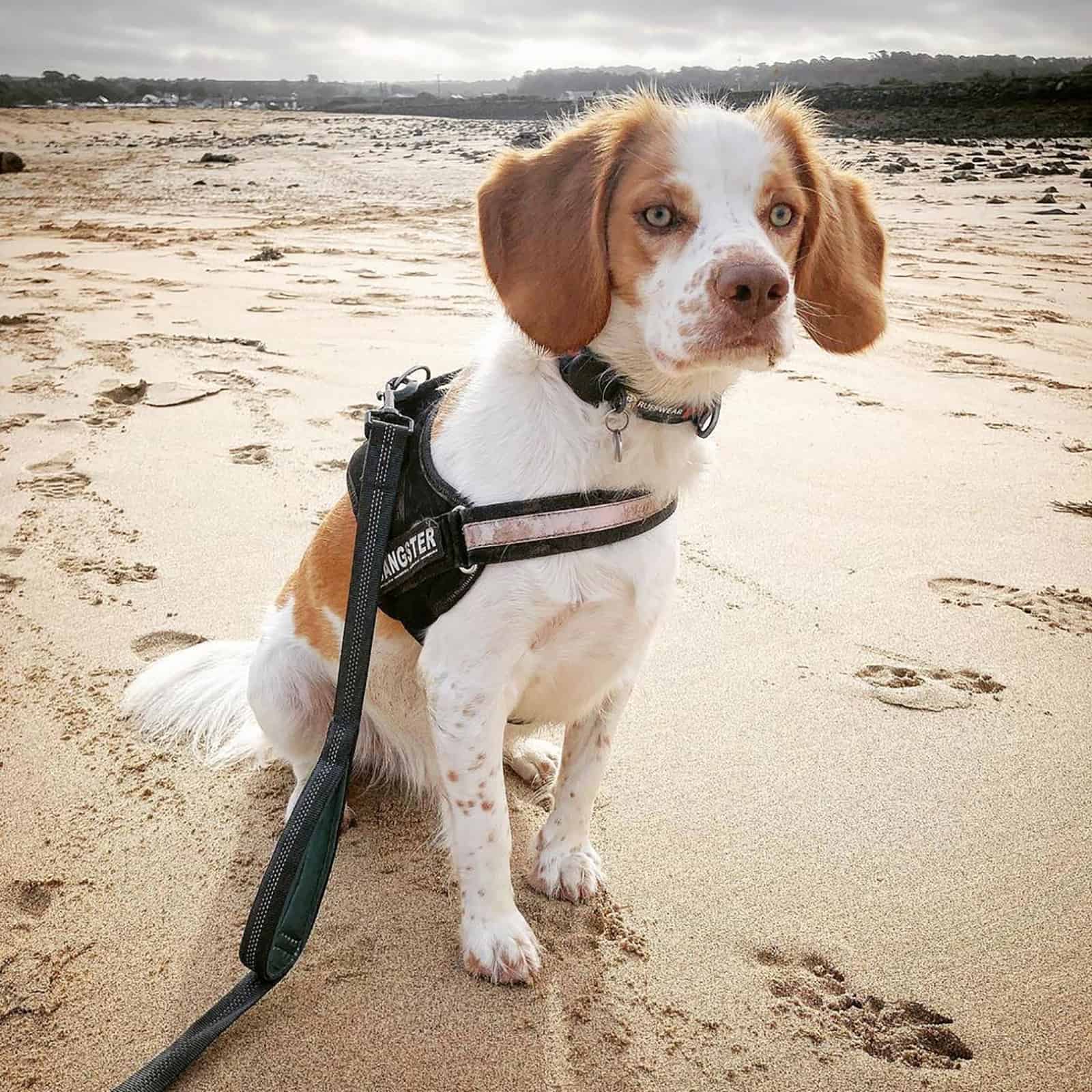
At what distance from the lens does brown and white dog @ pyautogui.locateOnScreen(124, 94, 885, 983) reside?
5.54ft

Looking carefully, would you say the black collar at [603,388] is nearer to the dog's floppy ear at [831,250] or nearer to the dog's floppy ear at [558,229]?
the dog's floppy ear at [558,229]

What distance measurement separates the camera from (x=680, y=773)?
7.86 ft

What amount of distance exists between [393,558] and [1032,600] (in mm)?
2321

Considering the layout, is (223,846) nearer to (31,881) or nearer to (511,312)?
(31,881)

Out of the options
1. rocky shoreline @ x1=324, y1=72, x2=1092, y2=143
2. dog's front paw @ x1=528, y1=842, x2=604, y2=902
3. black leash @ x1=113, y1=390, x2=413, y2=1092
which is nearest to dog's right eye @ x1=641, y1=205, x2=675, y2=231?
black leash @ x1=113, y1=390, x2=413, y2=1092

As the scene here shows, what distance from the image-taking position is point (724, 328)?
1599 millimetres

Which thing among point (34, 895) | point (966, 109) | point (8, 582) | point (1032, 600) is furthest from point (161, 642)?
point (966, 109)

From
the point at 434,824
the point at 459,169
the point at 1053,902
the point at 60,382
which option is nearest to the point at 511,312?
the point at 434,824

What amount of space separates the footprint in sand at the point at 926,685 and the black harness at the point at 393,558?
1.19 m

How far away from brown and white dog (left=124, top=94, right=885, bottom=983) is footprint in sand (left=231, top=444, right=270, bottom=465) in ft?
6.89

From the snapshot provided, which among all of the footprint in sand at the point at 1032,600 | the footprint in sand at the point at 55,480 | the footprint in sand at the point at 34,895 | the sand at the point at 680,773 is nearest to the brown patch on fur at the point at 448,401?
the sand at the point at 680,773

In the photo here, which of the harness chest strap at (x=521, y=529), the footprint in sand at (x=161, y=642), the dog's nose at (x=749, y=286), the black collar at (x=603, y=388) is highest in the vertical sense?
the dog's nose at (x=749, y=286)

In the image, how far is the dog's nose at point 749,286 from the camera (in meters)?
1.58

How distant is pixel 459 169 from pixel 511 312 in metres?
17.7
